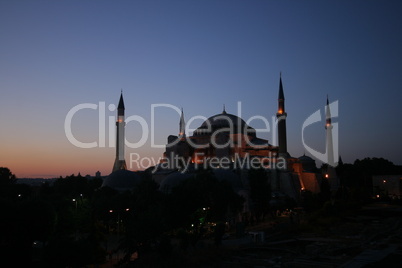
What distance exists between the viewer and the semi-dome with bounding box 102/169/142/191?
3694 centimetres

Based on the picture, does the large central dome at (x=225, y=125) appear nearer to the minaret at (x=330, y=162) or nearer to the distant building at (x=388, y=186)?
the minaret at (x=330, y=162)

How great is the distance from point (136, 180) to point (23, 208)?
23642mm

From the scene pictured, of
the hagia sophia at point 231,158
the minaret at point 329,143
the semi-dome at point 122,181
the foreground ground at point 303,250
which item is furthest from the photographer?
the minaret at point 329,143

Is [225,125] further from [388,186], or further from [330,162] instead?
[388,186]

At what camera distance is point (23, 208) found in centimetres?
1459

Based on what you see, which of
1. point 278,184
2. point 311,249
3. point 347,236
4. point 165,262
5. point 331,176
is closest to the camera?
point 165,262

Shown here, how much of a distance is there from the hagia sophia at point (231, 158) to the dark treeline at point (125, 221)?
5416mm

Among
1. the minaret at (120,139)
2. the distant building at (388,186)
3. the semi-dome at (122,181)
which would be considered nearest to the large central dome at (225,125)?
the minaret at (120,139)

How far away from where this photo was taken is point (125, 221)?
774 inches

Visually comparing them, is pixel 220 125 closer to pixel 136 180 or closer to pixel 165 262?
pixel 136 180

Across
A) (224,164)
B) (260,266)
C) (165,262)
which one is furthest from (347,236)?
(224,164)

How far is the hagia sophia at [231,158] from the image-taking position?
122ft

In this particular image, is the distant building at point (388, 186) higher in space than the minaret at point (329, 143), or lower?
lower

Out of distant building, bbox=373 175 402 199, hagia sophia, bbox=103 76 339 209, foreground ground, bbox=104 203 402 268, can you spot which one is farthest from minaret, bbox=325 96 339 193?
foreground ground, bbox=104 203 402 268
